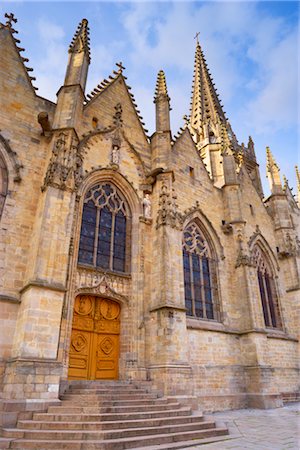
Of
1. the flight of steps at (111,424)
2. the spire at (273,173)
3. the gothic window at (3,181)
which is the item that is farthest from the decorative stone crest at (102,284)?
the spire at (273,173)

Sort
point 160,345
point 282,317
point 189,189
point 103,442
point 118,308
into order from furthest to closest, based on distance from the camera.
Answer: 1. point 282,317
2. point 189,189
3. point 118,308
4. point 160,345
5. point 103,442

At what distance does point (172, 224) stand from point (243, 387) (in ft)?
21.6

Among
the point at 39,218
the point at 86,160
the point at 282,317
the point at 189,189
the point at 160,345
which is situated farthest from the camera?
the point at 282,317

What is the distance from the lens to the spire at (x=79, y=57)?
1134 cm

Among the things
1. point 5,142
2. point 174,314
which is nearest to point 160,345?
point 174,314

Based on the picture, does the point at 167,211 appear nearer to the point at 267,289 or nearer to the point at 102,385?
the point at 102,385

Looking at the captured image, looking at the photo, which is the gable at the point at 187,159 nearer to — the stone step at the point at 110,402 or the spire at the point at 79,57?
the spire at the point at 79,57

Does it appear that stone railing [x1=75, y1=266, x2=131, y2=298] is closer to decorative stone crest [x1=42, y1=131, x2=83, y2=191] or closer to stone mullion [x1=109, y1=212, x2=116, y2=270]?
stone mullion [x1=109, y1=212, x2=116, y2=270]

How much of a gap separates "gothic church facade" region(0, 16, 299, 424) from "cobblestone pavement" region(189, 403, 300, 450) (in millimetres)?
1624

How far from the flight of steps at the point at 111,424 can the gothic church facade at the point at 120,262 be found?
0.58 meters

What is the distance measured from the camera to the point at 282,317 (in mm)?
14820

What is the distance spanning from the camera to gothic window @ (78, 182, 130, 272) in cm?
1009

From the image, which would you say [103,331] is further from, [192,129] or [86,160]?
[192,129]

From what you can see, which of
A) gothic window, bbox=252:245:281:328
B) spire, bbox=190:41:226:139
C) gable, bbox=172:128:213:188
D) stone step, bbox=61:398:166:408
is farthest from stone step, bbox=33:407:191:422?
spire, bbox=190:41:226:139
